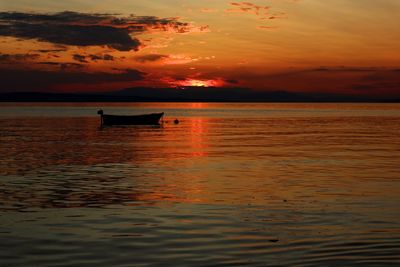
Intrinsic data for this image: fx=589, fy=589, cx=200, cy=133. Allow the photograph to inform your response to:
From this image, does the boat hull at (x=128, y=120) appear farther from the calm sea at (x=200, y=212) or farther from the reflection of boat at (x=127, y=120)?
the calm sea at (x=200, y=212)

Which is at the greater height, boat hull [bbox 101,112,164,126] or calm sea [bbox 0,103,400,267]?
boat hull [bbox 101,112,164,126]

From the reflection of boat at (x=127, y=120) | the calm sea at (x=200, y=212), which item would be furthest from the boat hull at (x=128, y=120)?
the calm sea at (x=200, y=212)

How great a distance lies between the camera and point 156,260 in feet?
43.5

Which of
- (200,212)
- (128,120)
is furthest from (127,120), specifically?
(200,212)

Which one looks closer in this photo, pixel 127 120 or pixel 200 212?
pixel 200 212

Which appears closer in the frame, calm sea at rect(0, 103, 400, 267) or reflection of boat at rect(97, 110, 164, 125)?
calm sea at rect(0, 103, 400, 267)

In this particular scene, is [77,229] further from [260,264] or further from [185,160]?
[185,160]

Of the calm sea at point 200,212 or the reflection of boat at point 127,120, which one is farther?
the reflection of boat at point 127,120

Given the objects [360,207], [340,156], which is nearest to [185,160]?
[340,156]

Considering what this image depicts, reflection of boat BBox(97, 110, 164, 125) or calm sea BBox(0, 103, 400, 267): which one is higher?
reflection of boat BBox(97, 110, 164, 125)

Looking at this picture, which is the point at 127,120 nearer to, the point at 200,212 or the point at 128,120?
the point at 128,120

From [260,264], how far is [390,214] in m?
7.63

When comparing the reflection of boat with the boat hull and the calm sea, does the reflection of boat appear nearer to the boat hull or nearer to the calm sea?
the boat hull

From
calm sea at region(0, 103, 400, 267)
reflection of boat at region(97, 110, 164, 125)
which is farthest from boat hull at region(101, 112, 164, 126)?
calm sea at region(0, 103, 400, 267)
